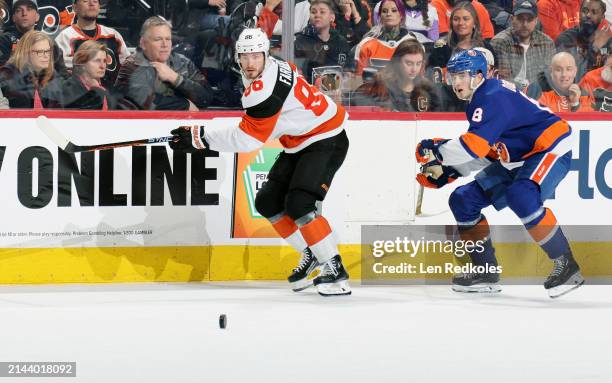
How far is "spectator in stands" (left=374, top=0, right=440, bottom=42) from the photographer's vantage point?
6.46 m

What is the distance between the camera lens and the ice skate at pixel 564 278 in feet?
17.4

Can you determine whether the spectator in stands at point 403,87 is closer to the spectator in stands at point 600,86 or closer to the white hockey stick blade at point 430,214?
the white hockey stick blade at point 430,214

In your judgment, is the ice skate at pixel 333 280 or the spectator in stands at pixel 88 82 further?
the spectator in stands at pixel 88 82

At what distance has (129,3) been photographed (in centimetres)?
602

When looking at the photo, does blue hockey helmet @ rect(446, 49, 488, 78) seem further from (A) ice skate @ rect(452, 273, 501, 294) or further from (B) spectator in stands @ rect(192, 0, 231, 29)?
(B) spectator in stands @ rect(192, 0, 231, 29)

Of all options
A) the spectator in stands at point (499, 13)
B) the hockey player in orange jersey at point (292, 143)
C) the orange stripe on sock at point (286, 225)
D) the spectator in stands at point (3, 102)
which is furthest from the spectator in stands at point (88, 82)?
the spectator in stands at point (499, 13)

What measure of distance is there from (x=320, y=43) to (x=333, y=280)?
1.50 meters

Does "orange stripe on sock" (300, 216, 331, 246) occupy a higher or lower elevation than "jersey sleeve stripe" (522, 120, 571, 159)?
lower

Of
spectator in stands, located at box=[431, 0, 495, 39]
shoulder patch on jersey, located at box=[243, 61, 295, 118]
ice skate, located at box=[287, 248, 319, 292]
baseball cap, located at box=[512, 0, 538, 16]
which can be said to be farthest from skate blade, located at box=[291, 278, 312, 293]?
baseball cap, located at box=[512, 0, 538, 16]

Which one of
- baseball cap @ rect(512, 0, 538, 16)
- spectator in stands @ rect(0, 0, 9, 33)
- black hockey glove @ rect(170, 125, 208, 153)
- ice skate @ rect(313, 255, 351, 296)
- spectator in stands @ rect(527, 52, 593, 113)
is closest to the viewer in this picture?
black hockey glove @ rect(170, 125, 208, 153)

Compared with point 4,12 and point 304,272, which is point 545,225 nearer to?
point 304,272

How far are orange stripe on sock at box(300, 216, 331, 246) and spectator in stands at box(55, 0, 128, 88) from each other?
1.44m

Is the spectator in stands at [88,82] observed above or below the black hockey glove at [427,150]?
above

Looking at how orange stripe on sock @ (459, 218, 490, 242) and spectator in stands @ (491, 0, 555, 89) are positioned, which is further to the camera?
spectator in stands @ (491, 0, 555, 89)
